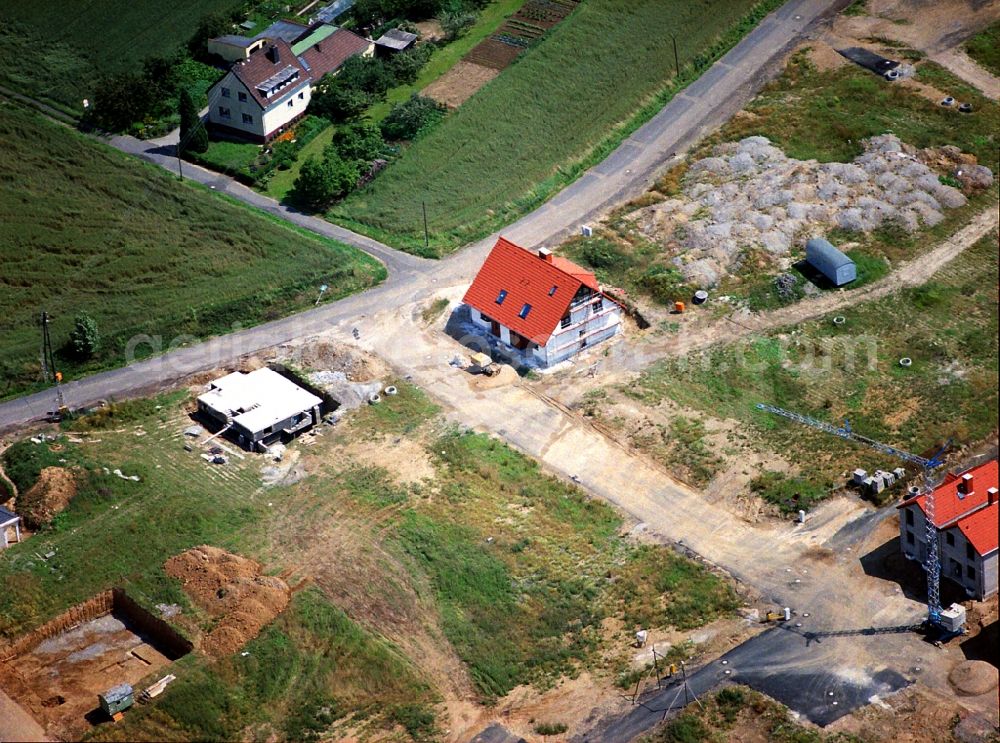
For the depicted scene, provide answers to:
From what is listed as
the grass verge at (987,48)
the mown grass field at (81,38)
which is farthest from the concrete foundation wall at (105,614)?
the grass verge at (987,48)

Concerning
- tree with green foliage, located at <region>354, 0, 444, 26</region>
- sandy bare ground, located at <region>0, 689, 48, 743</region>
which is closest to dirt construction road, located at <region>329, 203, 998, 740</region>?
sandy bare ground, located at <region>0, 689, 48, 743</region>

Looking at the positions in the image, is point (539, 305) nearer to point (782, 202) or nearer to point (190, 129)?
point (782, 202)

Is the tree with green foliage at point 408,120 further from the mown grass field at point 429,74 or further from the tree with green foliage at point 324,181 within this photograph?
the tree with green foliage at point 324,181

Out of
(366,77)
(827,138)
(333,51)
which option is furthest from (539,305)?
(333,51)

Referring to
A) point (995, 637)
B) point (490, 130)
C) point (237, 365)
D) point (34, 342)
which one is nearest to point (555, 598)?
point (995, 637)

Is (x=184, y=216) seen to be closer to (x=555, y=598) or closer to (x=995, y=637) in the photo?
(x=555, y=598)

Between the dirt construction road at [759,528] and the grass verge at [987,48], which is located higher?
the grass verge at [987,48]
